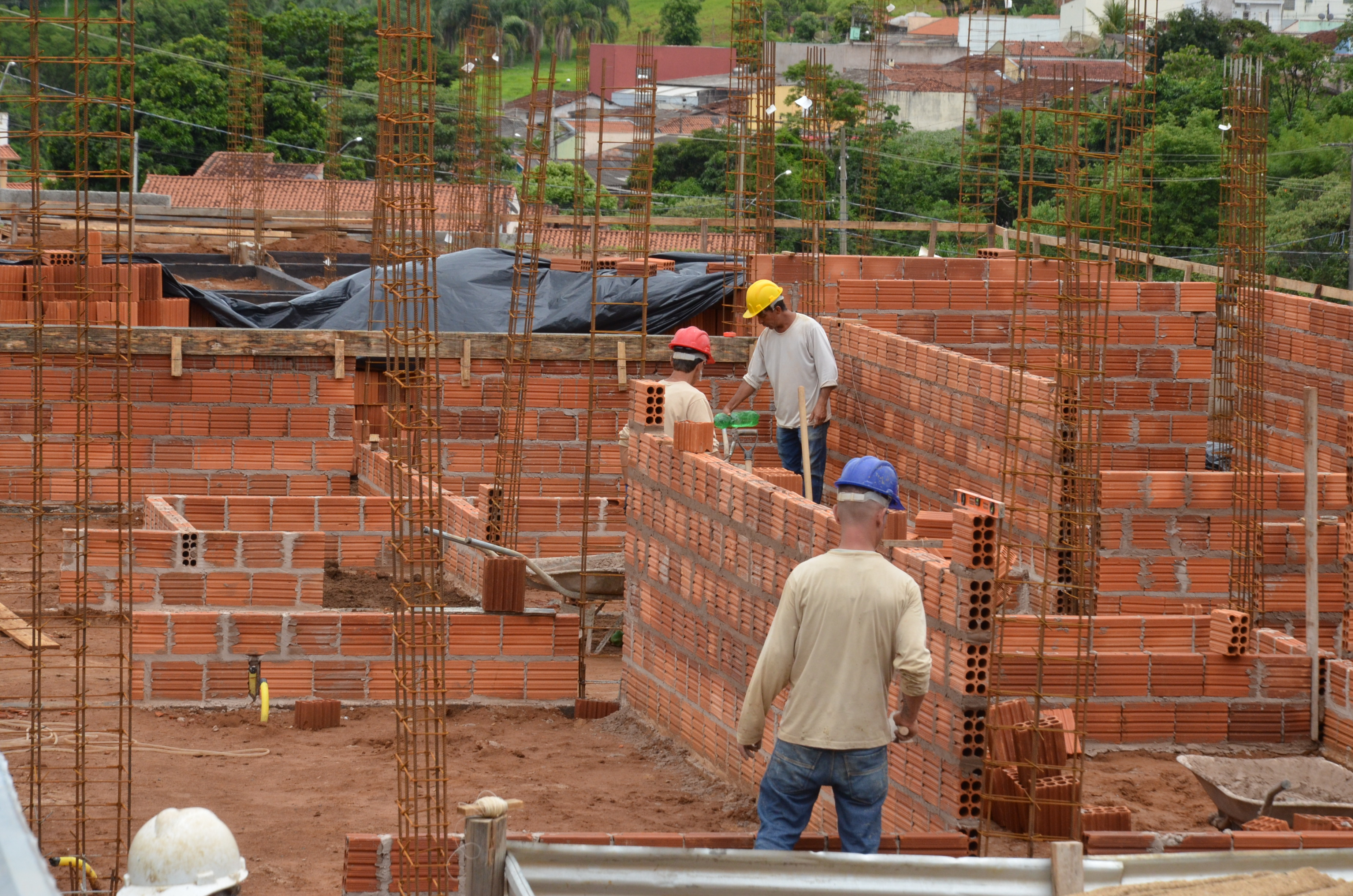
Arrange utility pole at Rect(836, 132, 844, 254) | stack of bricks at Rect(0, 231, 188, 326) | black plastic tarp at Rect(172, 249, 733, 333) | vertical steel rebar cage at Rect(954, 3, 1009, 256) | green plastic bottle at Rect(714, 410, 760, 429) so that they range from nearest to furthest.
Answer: green plastic bottle at Rect(714, 410, 760, 429), stack of bricks at Rect(0, 231, 188, 326), black plastic tarp at Rect(172, 249, 733, 333), vertical steel rebar cage at Rect(954, 3, 1009, 256), utility pole at Rect(836, 132, 844, 254)

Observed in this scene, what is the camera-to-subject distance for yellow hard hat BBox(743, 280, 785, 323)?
31.2ft

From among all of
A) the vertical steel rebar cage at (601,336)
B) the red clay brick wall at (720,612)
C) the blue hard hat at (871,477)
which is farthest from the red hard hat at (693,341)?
the blue hard hat at (871,477)

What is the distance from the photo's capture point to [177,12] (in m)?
72.4

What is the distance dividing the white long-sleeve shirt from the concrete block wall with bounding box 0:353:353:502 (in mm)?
5561

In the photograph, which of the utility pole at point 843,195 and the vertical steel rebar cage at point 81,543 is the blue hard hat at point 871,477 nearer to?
the vertical steel rebar cage at point 81,543

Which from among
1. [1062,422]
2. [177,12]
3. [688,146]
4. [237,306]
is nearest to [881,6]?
[688,146]

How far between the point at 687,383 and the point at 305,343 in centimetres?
572

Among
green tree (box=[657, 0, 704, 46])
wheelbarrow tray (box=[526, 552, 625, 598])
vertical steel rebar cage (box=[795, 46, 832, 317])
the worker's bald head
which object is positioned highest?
green tree (box=[657, 0, 704, 46])

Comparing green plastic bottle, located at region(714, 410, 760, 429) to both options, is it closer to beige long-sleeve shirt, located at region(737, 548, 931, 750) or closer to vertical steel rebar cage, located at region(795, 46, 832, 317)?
beige long-sleeve shirt, located at region(737, 548, 931, 750)

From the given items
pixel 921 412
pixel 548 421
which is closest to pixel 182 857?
pixel 921 412

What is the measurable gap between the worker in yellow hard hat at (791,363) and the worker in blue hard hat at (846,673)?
4.49 m

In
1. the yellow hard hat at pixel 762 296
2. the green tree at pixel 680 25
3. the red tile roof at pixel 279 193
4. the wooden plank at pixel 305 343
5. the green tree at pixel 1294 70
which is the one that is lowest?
the wooden plank at pixel 305 343

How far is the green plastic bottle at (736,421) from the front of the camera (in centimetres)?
859

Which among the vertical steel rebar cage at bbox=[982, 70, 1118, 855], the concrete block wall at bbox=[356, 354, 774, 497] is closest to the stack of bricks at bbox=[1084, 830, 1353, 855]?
the vertical steel rebar cage at bbox=[982, 70, 1118, 855]
